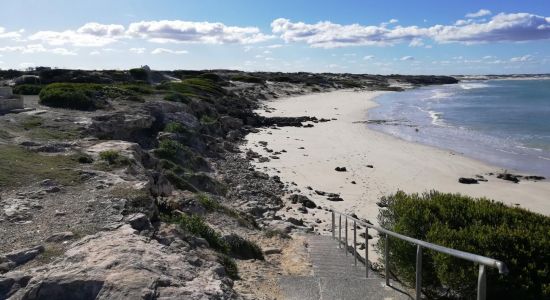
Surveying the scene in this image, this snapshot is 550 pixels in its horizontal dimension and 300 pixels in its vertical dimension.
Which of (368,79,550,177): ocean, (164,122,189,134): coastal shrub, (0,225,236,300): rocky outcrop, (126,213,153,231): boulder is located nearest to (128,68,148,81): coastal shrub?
(368,79,550,177): ocean

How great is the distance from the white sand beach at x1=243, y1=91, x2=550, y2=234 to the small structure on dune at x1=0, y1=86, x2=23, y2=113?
10489 mm

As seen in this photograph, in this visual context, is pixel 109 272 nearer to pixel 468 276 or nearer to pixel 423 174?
pixel 468 276

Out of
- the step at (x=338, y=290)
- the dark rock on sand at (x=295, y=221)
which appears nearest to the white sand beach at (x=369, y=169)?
the dark rock on sand at (x=295, y=221)

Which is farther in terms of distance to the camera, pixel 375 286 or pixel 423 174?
pixel 423 174

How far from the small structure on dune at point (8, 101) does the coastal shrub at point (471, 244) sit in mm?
16854

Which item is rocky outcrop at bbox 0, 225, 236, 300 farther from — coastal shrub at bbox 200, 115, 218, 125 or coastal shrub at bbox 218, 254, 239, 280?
coastal shrub at bbox 200, 115, 218, 125

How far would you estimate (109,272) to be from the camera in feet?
17.0

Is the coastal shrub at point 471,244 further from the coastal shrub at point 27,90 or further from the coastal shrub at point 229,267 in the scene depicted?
the coastal shrub at point 27,90

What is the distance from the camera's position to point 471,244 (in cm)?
595

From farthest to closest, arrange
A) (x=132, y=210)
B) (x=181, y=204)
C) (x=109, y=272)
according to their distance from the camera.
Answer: (x=181, y=204)
(x=132, y=210)
(x=109, y=272)

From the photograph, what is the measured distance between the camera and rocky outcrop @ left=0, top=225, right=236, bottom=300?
4.94 m

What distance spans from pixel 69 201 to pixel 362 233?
8.11 meters

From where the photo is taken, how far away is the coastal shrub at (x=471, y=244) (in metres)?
5.47

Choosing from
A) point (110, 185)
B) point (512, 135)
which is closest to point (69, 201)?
point (110, 185)
